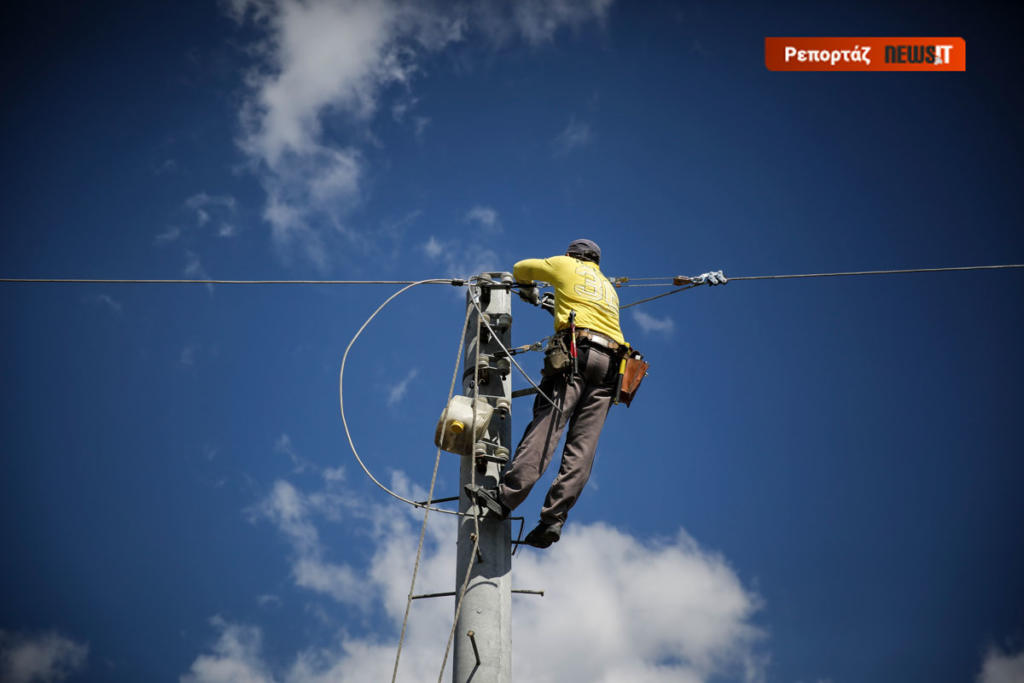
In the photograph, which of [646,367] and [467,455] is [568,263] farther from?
[467,455]

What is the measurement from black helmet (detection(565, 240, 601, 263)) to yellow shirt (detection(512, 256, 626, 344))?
197 millimetres

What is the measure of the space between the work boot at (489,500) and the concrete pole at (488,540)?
81 mm

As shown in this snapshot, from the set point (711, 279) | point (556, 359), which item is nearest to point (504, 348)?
point (556, 359)

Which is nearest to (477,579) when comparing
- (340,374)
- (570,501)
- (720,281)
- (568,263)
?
(570,501)

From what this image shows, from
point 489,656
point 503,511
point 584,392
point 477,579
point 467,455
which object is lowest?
point 489,656

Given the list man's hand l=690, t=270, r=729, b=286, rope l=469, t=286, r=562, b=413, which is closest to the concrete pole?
rope l=469, t=286, r=562, b=413

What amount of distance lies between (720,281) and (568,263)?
5.24 feet

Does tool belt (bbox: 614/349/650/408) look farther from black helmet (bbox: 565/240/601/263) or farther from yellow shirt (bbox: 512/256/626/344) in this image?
black helmet (bbox: 565/240/601/263)

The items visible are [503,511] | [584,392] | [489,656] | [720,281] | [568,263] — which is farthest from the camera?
[720,281]

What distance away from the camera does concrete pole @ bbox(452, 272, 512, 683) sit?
15.3ft

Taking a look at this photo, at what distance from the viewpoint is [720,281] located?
22.4 ft

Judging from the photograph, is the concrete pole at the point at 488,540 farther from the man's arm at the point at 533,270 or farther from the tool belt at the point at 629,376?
the tool belt at the point at 629,376

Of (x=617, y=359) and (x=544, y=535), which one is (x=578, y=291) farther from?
(x=544, y=535)

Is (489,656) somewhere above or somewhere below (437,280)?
below
